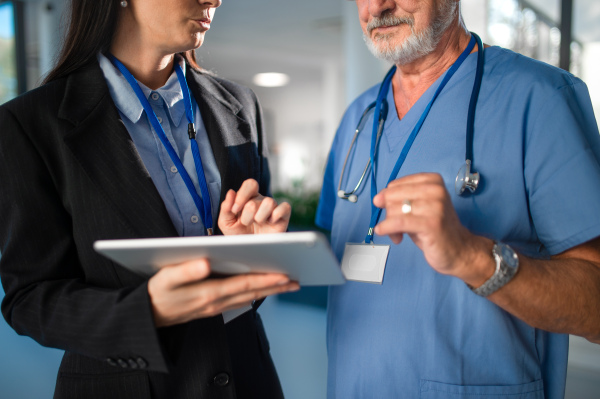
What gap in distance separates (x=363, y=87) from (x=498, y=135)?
10.8 feet

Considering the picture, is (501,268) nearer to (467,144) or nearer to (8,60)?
(467,144)

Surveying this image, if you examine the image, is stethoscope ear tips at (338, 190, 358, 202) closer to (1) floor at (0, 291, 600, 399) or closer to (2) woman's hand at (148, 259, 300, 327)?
(2) woman's hand at (148, 259, 300, 327)

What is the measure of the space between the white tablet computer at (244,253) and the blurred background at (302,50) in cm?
71

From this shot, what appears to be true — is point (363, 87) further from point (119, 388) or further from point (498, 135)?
point (119, 388)

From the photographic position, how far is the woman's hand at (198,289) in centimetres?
74

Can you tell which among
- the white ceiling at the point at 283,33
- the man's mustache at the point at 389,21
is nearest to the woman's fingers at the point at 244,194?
the man's mustache at the point at 389,21

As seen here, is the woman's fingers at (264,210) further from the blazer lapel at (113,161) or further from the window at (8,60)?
the window at (8,60)

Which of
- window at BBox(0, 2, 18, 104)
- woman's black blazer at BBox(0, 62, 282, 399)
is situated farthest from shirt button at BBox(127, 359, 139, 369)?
window at BBox(0, 2, 18, 104)

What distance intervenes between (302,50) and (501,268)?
7730 mm

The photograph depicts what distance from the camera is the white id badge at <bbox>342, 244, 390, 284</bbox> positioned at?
3.45 ft

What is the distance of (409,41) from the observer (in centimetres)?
111

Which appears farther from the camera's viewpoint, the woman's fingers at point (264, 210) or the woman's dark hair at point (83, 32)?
the woman's dark hair at point (83, 32)

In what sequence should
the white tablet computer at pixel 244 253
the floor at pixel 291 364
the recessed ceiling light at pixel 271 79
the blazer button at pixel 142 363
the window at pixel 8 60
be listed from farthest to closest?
the recessed ceiling light at pixel 271 79
the window at pixel 8 60
the floor at pixel 291 364
the blazer button at pixel 142 363
the white tablet computer at pixel 244 253

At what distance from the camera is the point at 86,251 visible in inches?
37.7
